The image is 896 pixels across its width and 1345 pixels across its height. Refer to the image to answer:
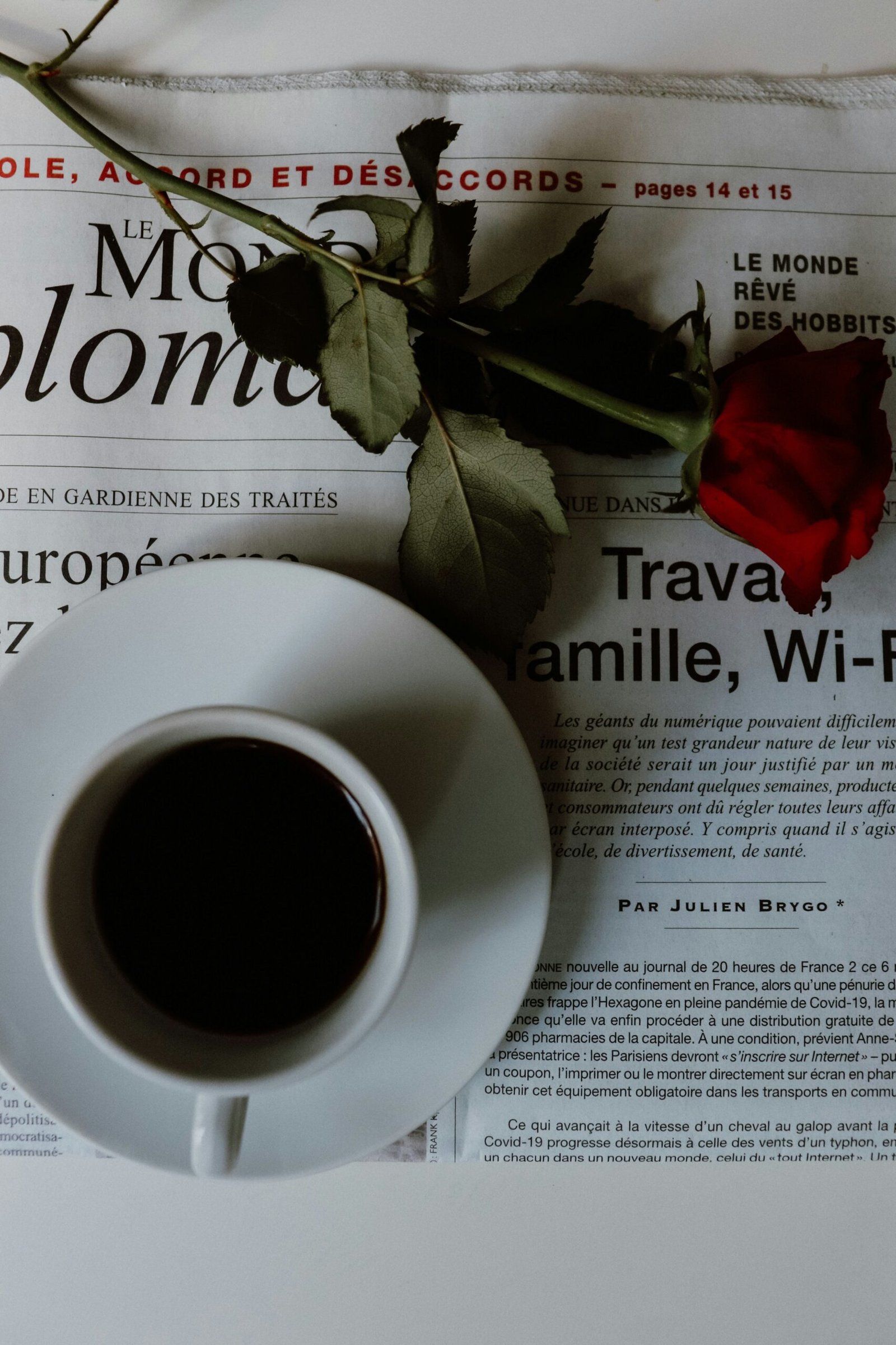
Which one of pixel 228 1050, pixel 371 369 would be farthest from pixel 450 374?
pixel 228 1050

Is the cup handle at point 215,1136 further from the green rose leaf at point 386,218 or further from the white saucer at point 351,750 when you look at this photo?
the green rose leaf at point 386,218

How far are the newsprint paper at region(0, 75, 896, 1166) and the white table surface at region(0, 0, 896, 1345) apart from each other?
2cm

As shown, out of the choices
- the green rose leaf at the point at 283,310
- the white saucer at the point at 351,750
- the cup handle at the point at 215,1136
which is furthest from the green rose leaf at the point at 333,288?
the cup handle at the point at 215,1136

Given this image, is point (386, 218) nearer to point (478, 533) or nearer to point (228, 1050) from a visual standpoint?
point (478, 533)

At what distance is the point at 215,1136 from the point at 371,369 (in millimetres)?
304

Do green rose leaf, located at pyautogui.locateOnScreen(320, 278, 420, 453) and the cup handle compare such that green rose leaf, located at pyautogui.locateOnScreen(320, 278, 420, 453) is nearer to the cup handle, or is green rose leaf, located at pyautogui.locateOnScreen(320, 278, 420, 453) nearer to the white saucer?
the white saucer

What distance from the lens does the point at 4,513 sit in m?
0.44

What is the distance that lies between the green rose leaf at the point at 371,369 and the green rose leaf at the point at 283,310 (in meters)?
0.02

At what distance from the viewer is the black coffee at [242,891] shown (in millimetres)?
376

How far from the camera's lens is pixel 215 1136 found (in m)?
0.33

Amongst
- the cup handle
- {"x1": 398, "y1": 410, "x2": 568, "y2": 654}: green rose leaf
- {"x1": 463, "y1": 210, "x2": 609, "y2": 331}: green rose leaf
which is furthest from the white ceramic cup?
{"x1": 463, "y1": 210, "x2": 609, "y2": 331}: green rose leaf

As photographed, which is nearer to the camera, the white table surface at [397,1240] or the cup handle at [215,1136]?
the cup handle at [215,1136]

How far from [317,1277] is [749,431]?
1.42ft

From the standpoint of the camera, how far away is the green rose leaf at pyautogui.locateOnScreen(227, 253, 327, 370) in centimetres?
40
